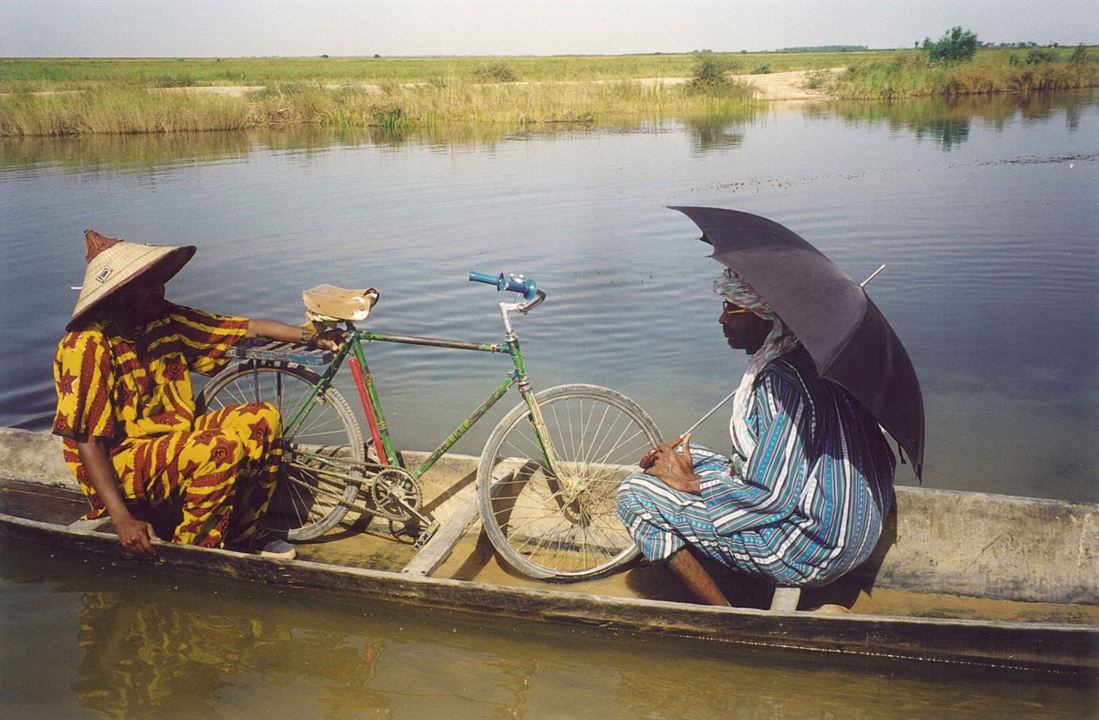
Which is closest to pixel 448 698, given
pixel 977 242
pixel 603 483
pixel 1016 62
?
pixel 603 483

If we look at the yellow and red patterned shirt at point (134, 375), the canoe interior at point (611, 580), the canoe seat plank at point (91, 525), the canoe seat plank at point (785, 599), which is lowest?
the canoe interior at point (611, 580)

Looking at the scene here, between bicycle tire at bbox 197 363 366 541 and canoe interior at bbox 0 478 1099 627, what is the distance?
0.54 ft

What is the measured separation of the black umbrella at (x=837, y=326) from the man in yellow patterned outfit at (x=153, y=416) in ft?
6.51

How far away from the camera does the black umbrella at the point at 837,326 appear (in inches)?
104

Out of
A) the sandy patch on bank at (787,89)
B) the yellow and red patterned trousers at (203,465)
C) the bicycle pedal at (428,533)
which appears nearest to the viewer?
the yellow and red patterned trousers at (203,465)

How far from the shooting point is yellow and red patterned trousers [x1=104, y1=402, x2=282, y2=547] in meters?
3.70

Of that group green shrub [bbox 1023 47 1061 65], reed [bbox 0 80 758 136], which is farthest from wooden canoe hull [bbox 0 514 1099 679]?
green shrub [bbox 1023 47 1061 65]

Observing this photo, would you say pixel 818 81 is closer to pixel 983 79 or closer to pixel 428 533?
pixel 983 79

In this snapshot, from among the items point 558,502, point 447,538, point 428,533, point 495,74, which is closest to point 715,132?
point 558,502

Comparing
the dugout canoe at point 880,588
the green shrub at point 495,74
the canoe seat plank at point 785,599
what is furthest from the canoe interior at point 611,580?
the green shrub at point 495,74

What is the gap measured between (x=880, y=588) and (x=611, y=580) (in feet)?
3.56

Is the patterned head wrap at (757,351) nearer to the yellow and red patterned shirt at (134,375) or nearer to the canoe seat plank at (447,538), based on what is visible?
the canoe seat plank at (447,538)

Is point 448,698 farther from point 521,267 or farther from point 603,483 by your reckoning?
point 521,267

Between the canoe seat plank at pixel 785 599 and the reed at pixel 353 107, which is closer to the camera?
the canoe seat plank at pixel 785 599
